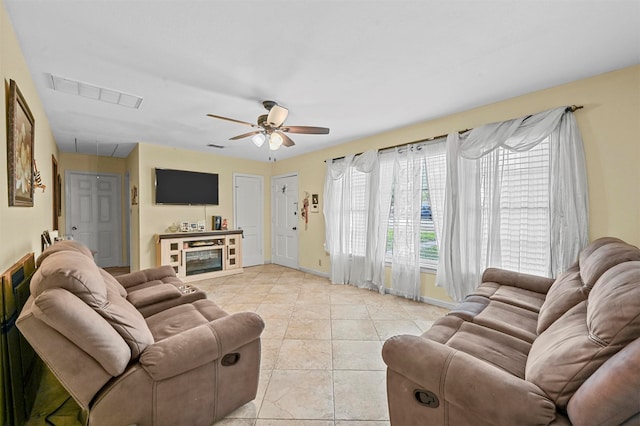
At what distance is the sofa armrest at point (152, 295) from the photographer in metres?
2.14

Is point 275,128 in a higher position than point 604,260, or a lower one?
higher

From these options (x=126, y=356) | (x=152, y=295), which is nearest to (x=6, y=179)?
(x=152, y=295)

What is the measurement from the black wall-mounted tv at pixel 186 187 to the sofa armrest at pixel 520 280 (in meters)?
4.84

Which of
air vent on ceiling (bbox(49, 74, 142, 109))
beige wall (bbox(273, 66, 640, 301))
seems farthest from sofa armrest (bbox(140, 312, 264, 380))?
beige wall (bbox(273, 66, 640, 301))

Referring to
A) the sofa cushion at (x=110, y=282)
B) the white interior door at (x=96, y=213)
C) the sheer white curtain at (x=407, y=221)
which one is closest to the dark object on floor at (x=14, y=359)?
the sofa cushion at (x=110, y=282)

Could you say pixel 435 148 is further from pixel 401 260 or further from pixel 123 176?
pixel 123 176

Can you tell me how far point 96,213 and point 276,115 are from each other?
5262mm

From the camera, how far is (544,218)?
2631 millimetres

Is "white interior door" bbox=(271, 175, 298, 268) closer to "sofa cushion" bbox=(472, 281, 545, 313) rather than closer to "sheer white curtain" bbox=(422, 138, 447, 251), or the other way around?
"sheer white curtain" bbox=(422, 138, 447, 251)

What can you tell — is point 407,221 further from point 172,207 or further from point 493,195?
point 172,207

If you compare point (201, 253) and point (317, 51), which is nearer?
point (317, 51)

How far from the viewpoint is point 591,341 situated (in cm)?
100

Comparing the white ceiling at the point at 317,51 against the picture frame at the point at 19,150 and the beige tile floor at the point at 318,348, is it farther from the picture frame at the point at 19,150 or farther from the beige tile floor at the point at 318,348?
the beige tile floor at the point at 318,348

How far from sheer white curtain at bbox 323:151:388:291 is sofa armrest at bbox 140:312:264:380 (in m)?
2.74
